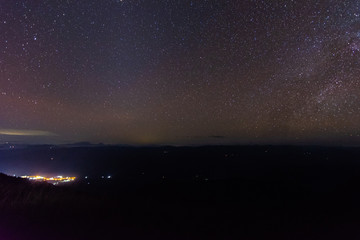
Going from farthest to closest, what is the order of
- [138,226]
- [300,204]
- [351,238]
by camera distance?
[300,204]
[138,226]
[351,238]

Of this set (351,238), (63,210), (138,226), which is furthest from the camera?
(63,210)

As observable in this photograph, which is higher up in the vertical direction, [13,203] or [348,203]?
[13,203]

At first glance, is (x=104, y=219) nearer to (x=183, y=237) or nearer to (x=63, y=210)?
(x=63, y=210)

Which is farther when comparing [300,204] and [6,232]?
[300,204]

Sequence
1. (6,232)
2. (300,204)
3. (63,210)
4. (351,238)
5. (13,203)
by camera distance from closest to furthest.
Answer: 1. (6,232)
2. (351,238)
3. (63,210)
4. (13,203)
5. (300,204)

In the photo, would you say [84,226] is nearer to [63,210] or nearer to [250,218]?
[63,210]

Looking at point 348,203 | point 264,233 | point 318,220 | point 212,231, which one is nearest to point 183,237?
point 212,231

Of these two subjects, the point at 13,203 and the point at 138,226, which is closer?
the point at 138,226

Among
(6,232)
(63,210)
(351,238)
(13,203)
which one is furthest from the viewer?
(13,203)

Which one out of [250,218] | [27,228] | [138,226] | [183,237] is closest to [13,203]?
[27,228]
